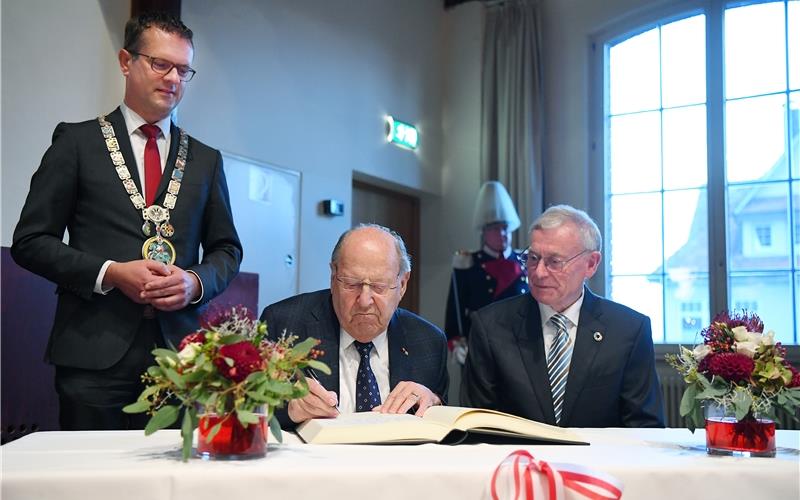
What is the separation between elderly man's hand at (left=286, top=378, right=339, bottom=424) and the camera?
1.64 m

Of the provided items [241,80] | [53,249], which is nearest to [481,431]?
[53,249]

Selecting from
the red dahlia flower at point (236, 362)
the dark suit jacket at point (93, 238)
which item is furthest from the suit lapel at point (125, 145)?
the red dahlia flower at point (236, 362)

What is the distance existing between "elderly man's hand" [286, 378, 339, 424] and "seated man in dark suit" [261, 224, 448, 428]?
31cm

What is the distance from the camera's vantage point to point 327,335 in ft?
7.01

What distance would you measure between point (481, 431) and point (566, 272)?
911 millimetres

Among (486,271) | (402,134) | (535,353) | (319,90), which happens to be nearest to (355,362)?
(535,353)

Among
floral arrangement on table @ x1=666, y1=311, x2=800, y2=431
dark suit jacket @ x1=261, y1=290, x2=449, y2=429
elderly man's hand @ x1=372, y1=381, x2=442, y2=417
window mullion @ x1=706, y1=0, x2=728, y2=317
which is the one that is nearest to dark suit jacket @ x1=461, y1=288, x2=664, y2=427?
dark suit jacket @ x1=261, y1=290, x2=449, y2=429

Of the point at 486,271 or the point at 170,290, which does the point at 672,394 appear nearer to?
the point at 486,271

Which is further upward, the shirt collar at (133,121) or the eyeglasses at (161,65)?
the eyeglasses at (161,65)

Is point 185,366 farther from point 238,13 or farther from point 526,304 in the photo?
point 238,13

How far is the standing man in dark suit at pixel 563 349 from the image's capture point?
2.13m

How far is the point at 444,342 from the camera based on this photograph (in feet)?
7.51

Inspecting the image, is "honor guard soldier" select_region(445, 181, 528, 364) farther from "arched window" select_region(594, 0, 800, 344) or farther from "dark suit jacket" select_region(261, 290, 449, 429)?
"dark suit jacket" select_region(261, 290, 449, 429)

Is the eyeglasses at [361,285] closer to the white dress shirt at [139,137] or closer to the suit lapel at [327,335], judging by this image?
the suit lapel at [327,335]
